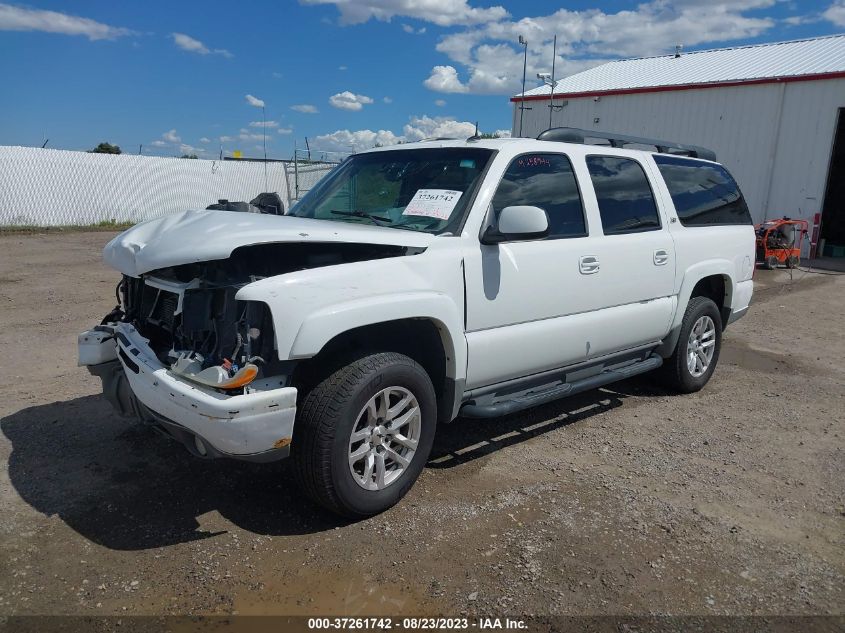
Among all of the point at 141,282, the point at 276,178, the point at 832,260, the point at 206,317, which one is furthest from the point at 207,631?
the point at 276,178

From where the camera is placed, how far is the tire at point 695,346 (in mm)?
5594

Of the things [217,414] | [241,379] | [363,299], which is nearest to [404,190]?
[363,299]

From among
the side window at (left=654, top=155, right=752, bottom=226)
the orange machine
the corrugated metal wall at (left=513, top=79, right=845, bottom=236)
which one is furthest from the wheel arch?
the corrugated metal wall at (left=513, top=79, right=845, bottom=236)

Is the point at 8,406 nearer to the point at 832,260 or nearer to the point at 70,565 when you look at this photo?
the point at 70,565

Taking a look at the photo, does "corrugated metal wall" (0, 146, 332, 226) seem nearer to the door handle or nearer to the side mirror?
the door handle

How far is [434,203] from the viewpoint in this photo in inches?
159

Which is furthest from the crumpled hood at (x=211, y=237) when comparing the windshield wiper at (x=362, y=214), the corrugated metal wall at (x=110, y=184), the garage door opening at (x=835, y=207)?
the garage door opening at (x=835, y=207)

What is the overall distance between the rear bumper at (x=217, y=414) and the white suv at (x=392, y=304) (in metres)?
0.01

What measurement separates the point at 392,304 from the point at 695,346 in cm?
354

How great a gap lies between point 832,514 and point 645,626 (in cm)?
174

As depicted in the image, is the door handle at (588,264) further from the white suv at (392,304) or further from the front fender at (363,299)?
the front fender at (363,299)

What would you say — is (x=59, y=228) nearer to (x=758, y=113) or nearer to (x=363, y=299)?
(x=758, y=113)

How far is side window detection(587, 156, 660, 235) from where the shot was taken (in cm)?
474

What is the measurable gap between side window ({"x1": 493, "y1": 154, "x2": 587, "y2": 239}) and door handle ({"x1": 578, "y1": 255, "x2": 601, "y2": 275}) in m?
0.17
